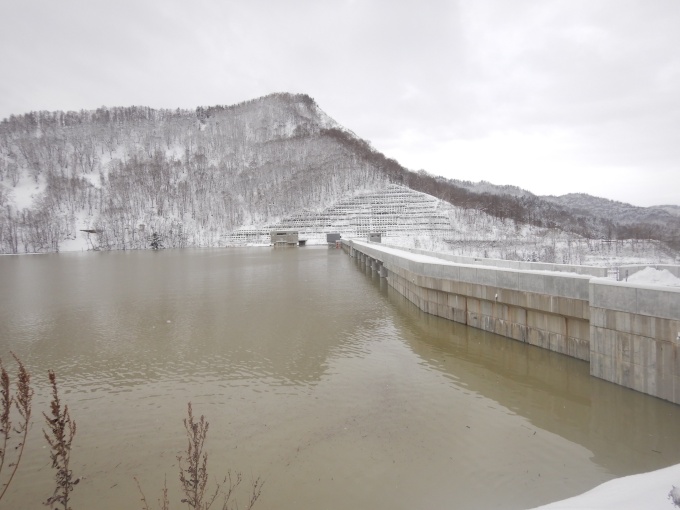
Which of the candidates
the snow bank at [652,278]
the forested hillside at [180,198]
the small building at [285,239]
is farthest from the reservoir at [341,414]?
the forested hillside at [180,198]

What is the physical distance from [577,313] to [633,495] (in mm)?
7685

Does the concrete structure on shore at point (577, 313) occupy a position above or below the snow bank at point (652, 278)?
below

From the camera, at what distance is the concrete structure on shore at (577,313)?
8.47 meters

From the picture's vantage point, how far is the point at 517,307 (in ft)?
44.4

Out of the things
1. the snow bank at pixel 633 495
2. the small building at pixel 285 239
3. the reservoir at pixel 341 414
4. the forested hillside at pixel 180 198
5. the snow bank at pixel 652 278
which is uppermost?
the forested hillside at pixel 180 198

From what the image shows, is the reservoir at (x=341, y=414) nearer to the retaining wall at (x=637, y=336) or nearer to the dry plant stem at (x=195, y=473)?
the retaining wall at (x=637, y=336)

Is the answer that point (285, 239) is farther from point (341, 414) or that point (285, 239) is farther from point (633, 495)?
point (633, 495)

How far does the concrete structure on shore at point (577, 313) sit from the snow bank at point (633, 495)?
427 centimetres

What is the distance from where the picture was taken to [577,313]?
1112 cm

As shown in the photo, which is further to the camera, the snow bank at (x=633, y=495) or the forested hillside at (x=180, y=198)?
the forested hillside at (x=180, y=198)

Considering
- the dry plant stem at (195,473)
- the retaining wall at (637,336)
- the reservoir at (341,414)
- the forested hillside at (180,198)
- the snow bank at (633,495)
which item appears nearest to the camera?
the dry plant stem at (195,473)

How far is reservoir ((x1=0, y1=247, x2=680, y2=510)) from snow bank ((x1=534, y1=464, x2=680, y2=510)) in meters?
0.81

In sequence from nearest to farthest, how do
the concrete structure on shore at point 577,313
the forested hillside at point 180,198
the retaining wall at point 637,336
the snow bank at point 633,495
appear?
the snow bank at point 633,495
the retaining wall at point 637,336
the concrete structure on shore at point 577,313
the forested hillside at point 180,198

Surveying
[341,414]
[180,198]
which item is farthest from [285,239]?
[341,414]
